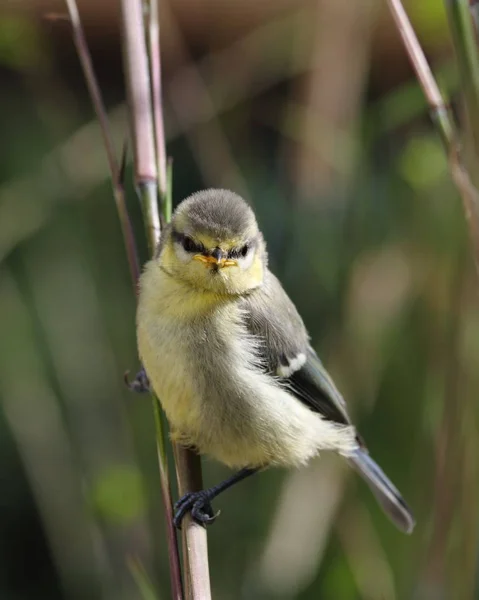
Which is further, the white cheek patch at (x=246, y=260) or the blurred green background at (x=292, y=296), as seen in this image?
the blurred green background at (x=292, y=296)

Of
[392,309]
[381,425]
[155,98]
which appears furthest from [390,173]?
[155,98]

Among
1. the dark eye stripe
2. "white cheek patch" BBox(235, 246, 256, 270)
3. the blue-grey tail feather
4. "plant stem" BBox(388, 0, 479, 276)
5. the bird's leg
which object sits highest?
"plant stem" BBox(388, 0, 479, 276)

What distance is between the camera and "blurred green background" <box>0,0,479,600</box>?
136cm

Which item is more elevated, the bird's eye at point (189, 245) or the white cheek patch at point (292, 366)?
the bird's eye at point (189, 245)

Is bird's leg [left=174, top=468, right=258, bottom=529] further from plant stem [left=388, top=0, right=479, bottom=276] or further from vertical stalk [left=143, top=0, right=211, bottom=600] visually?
plant stem [left=388, top=0, right=479, bottom=276]

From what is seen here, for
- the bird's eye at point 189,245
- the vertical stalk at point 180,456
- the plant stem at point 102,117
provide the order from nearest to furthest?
1. the vertical stalk at point 180,456
2. the plant stem at point 102,117
3. the bird's eye at point 189,245

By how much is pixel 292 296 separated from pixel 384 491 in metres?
0.47

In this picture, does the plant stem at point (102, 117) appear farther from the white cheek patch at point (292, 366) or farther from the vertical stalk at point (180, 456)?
the white cheek patch at point (292, 366)

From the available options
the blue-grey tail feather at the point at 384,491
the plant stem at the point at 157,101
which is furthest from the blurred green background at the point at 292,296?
the plant stem at the point at 157,101

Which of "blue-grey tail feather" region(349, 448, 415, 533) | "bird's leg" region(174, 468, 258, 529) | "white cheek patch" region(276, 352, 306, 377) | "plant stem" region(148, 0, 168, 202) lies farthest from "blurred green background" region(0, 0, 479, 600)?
"plant stem" region(148, 0, 168, 202)

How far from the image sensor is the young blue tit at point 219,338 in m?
1.06

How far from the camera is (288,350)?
3.96ft

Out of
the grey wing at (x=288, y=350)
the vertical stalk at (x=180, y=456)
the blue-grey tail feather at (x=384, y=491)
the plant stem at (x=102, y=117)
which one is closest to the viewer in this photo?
the vertical stalk at (x=180, y=456)

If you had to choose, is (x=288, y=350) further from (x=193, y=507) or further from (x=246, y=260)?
(x=193, y=507)
